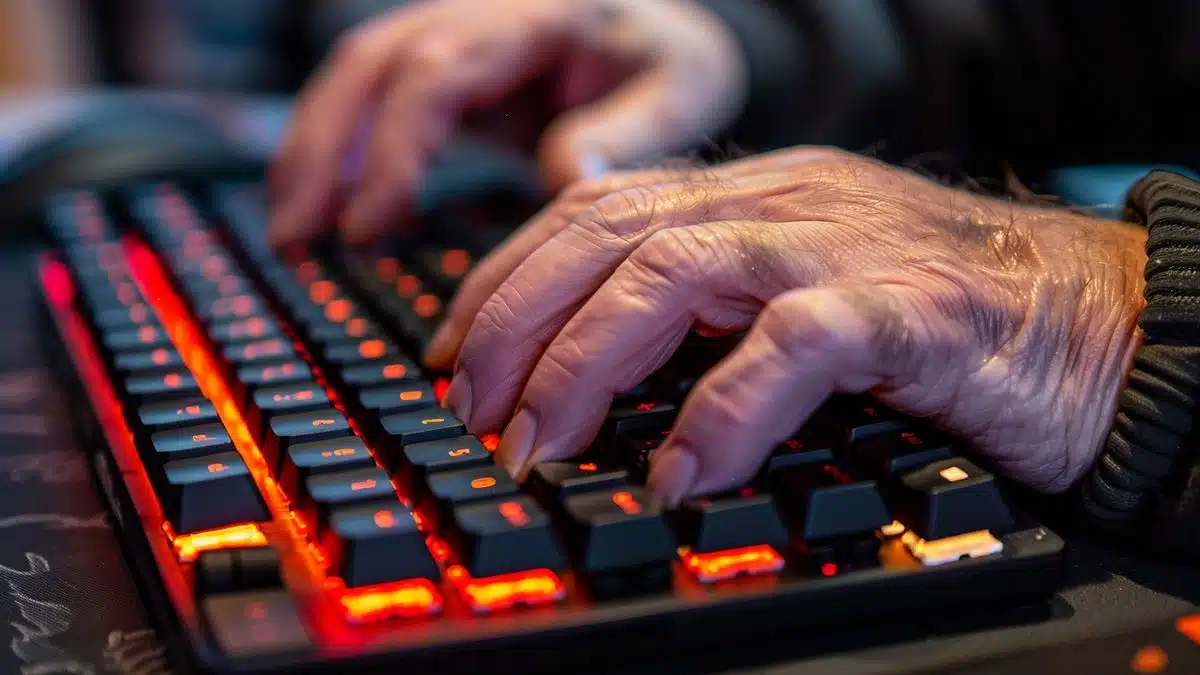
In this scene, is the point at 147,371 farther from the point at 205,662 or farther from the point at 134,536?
the point at 205,662

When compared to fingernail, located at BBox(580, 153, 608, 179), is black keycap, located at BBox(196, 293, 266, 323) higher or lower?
lower

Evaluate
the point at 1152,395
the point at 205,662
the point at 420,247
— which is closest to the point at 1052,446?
the point at 1152,395

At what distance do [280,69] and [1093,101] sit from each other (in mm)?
1198

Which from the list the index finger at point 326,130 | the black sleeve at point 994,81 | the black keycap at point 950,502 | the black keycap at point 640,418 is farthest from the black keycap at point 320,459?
the black sleeve at point 994,81

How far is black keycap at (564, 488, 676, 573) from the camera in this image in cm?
41

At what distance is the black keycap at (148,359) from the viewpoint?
1.94ft

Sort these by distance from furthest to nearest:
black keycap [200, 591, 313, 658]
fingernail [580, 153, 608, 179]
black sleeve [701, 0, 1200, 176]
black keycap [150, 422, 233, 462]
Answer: black sleeve [701, 0, 1200, 176]
fingernail [580, 153, 608, 179]
black keycap [150, 422, 233, 462]
black keycap [200, 591, 313, 658]

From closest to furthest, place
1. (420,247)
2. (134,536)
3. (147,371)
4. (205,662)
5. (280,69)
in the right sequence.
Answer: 1. (205,662)
2. (134,536)
3. (147,371)
4. (420,247)
5. (280,69)

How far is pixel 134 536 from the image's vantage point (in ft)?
1.55

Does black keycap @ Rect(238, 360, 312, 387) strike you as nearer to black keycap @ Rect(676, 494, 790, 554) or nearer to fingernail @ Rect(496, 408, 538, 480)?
fingernail @ Rect(496, 408, 538, 480)

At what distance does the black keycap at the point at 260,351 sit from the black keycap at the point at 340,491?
16cm

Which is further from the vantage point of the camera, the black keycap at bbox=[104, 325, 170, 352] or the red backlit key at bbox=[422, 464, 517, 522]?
the black keycap at bbox=[104, 325, 170, 352]

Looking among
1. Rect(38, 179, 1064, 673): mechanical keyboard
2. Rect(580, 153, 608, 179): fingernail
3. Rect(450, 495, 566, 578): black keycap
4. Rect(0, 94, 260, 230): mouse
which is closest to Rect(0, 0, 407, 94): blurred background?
Rect(0, 94, 260, 230): mouse

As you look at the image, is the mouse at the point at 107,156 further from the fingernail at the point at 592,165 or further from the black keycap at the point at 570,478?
the black keycap at the point at 570,478
